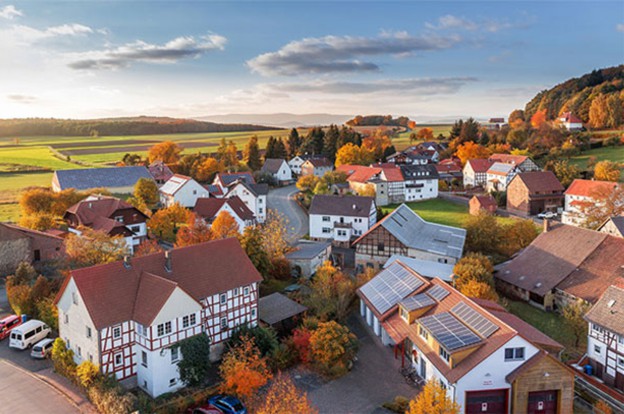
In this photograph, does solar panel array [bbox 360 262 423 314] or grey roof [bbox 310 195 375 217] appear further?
grey roof [bbox 310 195 375 217]

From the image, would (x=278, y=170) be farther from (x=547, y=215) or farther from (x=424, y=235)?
(x=424, y=235)

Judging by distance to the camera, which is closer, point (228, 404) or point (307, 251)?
point (228, 404)

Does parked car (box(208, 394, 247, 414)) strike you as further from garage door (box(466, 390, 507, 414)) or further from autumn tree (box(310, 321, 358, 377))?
garage door (box(466, 390, 507, 414))

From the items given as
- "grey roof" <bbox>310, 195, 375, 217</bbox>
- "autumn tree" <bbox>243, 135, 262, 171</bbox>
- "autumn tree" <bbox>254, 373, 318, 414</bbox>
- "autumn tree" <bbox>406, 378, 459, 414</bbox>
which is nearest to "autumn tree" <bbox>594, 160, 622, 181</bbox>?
"grey roof" <bbox>310, 195, 375, 217</bbox>

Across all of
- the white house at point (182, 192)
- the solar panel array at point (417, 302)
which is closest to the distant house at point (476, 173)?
the white house at point (182, 192)

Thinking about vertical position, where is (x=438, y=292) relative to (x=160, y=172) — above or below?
below

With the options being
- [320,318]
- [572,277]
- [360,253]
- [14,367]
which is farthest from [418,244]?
[14,367]

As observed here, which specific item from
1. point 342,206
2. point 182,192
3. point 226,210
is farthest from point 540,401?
point 182,192
